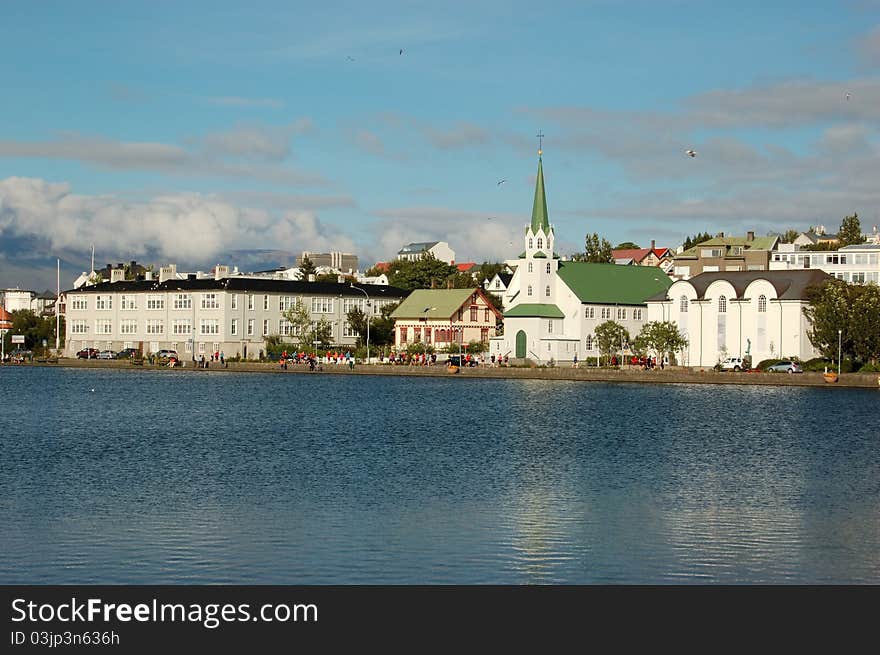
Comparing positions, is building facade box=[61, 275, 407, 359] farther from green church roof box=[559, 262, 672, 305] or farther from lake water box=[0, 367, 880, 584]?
lake water box=[0, 367, 880, 584]

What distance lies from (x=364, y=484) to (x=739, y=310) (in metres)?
78.0

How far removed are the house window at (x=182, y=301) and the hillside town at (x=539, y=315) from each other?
0.41 m

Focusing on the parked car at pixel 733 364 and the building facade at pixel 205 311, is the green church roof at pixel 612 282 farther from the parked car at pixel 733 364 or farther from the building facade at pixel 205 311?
the building facade at pixel 205 311

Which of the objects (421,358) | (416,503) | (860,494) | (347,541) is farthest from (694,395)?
(347,541)

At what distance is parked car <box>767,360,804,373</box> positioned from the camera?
96.4m

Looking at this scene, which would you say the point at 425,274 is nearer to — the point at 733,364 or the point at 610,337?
the point at 610,337

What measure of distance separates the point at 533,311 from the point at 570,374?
18323mm

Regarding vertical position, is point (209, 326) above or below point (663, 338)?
above

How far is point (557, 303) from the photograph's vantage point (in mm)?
126375

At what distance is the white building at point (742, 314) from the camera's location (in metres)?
106

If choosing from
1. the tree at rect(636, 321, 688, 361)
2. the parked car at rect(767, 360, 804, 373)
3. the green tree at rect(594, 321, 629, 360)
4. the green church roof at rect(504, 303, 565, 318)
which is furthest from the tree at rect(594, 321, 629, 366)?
the parked car at rect(767, 360, 804, 373)

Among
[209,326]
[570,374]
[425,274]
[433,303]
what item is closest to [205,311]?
[209,326]
